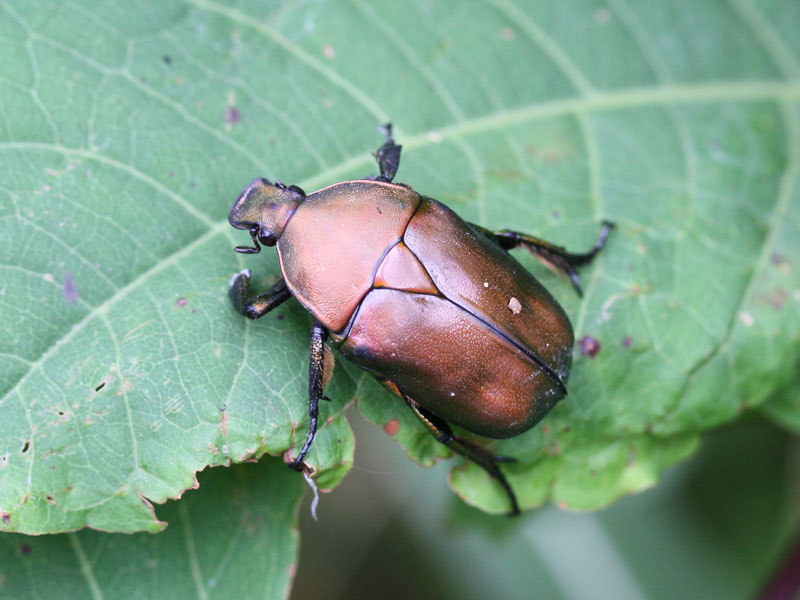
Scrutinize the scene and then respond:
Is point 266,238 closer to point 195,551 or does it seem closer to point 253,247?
point 253,247

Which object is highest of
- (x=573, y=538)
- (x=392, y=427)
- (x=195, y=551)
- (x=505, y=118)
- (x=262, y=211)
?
(x=505, y=118)

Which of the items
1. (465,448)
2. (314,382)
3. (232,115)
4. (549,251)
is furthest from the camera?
(549,251)

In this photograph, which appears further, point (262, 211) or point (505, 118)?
point (505, 118)

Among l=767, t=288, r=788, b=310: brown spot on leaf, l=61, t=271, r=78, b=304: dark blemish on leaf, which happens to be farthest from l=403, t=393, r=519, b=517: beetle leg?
l=767, t=288, r=788, b=310: brown spot on leaf

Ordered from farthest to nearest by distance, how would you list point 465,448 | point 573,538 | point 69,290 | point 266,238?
1. point 573,538
2. point 465,448
3. point 266,238
4. point 69,290

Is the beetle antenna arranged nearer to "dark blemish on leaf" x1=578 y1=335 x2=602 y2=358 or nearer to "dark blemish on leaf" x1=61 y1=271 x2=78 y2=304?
"dark blemish on leaf" x1=61 y1=271 x2=78 y2=304

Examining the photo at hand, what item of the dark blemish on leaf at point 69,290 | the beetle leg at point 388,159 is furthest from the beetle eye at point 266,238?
the dark blemish on leaf at point 69,290

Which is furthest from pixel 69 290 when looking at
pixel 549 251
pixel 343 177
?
pixel 549 251
